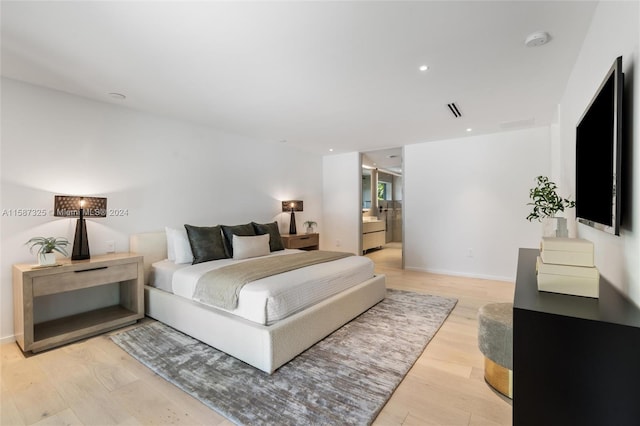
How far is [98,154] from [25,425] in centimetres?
260

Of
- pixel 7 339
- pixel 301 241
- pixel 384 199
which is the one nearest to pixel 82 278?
pixel 7 339

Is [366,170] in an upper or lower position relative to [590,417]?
upper

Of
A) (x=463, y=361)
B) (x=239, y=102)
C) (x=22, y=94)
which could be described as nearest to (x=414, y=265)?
(x=463, y=361)

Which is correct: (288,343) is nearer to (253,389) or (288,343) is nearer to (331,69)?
(253,389)

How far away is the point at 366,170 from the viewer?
8172 mm

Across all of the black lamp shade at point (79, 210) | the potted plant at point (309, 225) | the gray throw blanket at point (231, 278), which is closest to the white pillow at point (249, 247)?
the gray throw blanket at point (231, 278)

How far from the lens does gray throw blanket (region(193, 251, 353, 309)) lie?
2.44 m

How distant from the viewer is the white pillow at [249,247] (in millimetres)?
3682

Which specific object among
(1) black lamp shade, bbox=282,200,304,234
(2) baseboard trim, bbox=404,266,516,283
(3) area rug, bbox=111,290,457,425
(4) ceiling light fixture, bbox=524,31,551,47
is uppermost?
(4) ceiling light fixture, bbox=524,31,551,47

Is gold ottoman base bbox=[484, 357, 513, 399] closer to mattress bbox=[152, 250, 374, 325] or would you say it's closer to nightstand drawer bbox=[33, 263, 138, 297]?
mattress bbox=[152, 250, 374, 325]

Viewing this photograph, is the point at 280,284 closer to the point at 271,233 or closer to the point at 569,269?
the point at 569,269

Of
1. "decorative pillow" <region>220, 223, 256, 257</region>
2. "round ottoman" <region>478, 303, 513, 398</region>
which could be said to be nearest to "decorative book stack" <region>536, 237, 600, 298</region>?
"round ottoman" <region>478, 303, 513, 398</region>

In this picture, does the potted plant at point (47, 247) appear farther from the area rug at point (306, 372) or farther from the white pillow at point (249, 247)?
the white pillow at point (249, 247)

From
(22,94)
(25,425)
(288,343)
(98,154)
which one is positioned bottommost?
(25,425)
